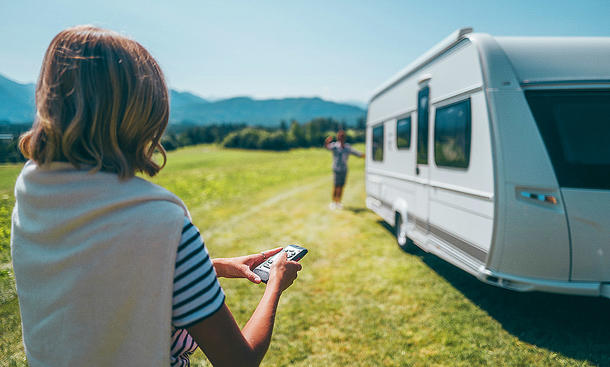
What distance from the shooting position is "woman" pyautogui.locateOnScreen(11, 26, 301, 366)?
0.96 metres

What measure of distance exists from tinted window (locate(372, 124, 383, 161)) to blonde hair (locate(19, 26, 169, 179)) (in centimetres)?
662

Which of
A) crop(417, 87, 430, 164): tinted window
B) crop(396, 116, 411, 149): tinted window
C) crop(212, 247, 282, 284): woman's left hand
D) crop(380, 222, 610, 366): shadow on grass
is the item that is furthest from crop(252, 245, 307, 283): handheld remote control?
crop(396, 116, 411, 149): tinted window

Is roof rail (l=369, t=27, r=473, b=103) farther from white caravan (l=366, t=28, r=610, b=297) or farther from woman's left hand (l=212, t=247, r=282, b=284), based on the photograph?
woman's left hand (l=212, t=247, r=282, b=284)

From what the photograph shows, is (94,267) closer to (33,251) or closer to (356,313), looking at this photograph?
(33,251)

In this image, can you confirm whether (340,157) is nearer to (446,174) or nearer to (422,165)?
(422,165)

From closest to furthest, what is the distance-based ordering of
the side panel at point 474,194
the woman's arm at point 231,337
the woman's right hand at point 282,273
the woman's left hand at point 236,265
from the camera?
the woman's arm at point 231,337 → the woman's right hand at point 282,273 → the woman's left hand at point 236,265 → the side panel at point 474,194

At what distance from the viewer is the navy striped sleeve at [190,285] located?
3.36 ft

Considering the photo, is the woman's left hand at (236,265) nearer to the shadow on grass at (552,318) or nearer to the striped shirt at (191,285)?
the striped shirt at (191,285)

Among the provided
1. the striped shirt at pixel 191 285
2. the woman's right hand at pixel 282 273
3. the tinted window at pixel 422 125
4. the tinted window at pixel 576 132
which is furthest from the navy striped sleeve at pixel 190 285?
the tinted window at pixel 422 125

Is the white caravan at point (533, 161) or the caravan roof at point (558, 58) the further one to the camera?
the caravan roof at point (558, 58)

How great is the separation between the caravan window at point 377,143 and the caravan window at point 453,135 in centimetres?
261

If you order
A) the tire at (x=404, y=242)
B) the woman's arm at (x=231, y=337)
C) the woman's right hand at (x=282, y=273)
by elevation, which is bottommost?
the tire at (x=404, y=242)

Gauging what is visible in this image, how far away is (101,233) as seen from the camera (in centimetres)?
95

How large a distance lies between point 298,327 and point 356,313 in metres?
0.70
